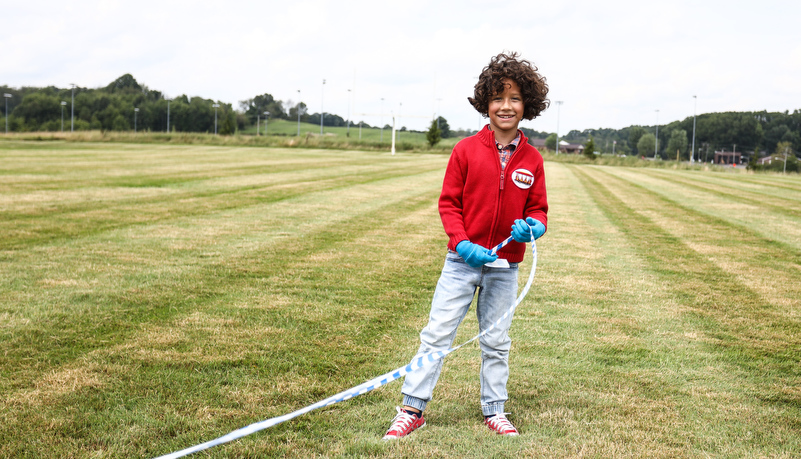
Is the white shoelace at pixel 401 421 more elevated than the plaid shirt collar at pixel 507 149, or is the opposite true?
the plaid shirt collar at pixel 507 149

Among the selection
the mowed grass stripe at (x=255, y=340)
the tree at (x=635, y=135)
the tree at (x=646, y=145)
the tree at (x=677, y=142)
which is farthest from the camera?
the tree at (x=635, y=135)

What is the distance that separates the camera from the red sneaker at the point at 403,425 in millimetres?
3277

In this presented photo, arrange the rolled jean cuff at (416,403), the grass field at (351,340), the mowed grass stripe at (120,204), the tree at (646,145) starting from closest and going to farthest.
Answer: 1. the grass field at (351,340)
2. the rolled jean cuff at (416,403)
3. the mowed grass stripe at (120,204)
4. the tree at (646,145)

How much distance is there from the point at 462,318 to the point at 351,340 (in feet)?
5.43

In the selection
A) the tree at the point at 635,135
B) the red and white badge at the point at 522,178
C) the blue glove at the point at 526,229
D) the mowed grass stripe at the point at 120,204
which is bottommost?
the mowed grass stripe at the point at 120,204

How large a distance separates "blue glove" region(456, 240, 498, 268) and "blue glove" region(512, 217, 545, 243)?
168 mm

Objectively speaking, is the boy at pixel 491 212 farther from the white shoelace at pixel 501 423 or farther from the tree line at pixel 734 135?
the tree line at pixel 734 135

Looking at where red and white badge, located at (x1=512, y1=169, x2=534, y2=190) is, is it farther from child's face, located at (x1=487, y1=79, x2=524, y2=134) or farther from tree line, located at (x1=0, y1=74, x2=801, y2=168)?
tree line, located at (x1=0, y1=74, x2=801, y2=168)

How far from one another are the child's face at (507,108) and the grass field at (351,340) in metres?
1.69

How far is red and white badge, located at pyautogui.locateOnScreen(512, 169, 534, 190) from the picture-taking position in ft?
11.2

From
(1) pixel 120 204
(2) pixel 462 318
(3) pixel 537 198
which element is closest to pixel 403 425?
(2) pixel 462 318

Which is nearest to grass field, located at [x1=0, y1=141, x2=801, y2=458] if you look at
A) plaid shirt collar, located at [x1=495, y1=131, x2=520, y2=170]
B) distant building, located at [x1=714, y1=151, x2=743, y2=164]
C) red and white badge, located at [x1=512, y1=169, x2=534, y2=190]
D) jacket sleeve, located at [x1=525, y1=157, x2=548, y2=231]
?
jacket sleeve, located at [x1=525, y1=157, x2=548, y2=231]

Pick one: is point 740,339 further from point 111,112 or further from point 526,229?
point 111,112

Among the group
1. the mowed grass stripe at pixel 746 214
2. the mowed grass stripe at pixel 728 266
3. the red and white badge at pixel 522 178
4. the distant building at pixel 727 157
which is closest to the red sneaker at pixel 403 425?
the red and white badge at pixel 522 178
